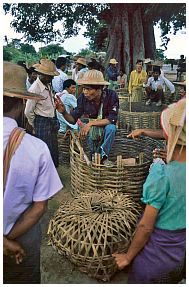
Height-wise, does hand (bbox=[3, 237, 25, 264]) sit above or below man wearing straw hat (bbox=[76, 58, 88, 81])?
below

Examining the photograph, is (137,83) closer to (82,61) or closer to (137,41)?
(137,41)

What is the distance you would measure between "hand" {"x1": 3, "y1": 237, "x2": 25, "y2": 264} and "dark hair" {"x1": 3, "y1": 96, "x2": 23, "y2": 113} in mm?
642

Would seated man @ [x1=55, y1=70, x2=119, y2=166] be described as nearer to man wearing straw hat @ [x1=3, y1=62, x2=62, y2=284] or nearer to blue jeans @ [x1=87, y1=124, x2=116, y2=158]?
blue jeans @ [x1=87, y1=124, x2=116, y2=158]

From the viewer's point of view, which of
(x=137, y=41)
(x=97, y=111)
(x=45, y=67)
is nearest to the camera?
(x=45, y=67)

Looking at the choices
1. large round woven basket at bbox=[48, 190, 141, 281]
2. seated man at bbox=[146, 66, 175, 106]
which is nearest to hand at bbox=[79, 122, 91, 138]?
large round woven basket at bbox=[48, 190, 141, 281]

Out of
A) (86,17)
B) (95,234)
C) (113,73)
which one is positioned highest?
(86,17)

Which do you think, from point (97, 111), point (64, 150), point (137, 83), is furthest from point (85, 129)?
point (137, 83)

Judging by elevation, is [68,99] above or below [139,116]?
above

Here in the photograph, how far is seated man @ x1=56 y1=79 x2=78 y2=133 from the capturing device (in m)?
3.85

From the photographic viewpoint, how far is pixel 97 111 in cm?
325

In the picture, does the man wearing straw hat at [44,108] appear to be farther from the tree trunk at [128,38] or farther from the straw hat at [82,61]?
the straw hat at [82,61]

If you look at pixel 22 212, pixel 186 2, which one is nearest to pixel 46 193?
pixel 22 212

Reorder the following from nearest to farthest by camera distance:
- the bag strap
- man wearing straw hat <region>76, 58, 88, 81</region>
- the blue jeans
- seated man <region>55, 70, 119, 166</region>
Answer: the bag strap → seated man <region>55, 70, 119, 166</region> → the blue jeans → man wearing straw hat <region>76, 58, 88, 81</region>

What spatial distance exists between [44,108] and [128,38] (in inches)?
50.8
